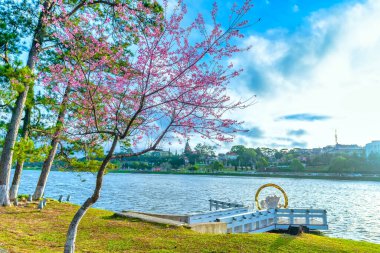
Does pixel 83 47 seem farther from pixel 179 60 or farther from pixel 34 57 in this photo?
pixel 34 57

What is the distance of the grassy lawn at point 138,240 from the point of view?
846 centimetres

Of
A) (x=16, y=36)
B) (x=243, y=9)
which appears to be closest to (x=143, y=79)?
(x=243, y=9)

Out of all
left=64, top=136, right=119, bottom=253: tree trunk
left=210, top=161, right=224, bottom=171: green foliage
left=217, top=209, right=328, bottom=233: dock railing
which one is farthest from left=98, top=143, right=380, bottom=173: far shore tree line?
left=64, top=136, right=119, bottom=253: tree trunk

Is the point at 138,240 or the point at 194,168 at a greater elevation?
the point at 194,168

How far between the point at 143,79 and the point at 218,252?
5173 mm

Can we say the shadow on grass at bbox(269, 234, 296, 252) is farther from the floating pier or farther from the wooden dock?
the wooden dock

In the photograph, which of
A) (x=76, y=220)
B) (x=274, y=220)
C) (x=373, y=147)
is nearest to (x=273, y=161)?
(x=373, y=147)

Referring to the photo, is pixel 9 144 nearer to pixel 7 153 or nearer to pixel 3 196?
pixel 7 153

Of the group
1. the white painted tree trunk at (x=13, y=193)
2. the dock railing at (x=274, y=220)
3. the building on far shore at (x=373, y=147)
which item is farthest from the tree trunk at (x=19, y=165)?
the building on far shore at (x=373, y=147)

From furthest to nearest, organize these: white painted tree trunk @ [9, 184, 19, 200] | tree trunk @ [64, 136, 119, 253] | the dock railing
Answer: white painted tree trunk @ [9, 184, 19, 200], the dock railing, tree trunk @ [64, 136, 119, 253]

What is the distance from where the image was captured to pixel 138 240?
941cm

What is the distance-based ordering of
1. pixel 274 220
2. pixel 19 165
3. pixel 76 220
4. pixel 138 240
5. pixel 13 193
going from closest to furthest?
pixel 76 220 < pixel 138 240 < pixel 13 193 < pixel 19 165 < pixel 274 220

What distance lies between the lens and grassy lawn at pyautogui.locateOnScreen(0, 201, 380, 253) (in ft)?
27.8

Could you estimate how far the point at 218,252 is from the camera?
8.27 metres
